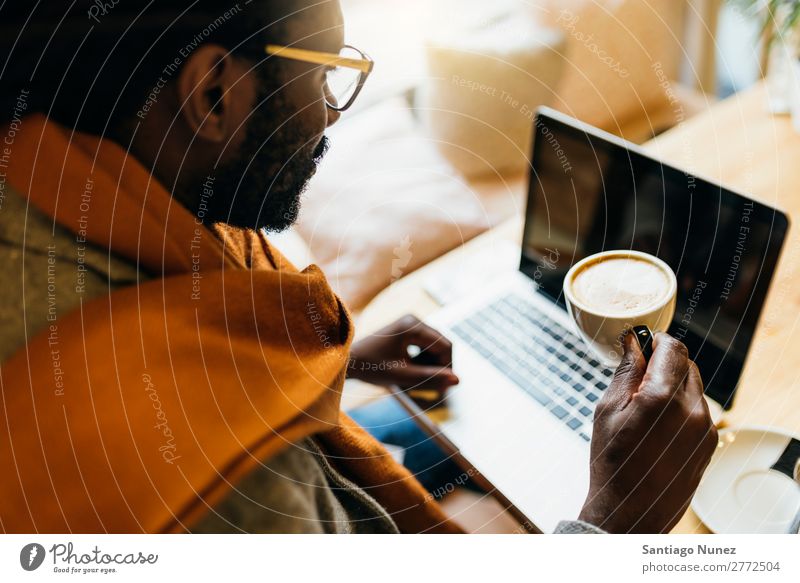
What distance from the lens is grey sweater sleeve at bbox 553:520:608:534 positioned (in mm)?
405

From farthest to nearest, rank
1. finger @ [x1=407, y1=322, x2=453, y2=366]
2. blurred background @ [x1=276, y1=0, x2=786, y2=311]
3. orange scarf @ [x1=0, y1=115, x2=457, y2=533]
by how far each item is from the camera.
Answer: finger @ [x1=407, y1=322, x2=453, y2=366]
blurred background @ [x1=276, y1=0, x2=786, y2=311]
orange scarf @ [x1=0, y1=115, x2=457, y2=533]

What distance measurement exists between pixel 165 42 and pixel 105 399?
21 cm

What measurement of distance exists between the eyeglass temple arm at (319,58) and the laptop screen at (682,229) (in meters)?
0.20

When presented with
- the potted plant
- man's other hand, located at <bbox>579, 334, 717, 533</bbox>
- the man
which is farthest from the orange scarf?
the potted plant

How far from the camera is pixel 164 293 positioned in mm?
363

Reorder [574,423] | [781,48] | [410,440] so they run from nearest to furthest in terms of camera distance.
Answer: [574,423], [410,440], [781,48]

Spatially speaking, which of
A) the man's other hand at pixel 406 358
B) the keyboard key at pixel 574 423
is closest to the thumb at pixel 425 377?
the man's other hand at pixel 406 358

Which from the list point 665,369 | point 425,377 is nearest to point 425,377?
point 425,377

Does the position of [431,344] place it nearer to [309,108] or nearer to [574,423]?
[574,423]

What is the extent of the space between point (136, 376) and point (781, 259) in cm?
59

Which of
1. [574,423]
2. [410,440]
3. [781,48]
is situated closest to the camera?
[574,423]

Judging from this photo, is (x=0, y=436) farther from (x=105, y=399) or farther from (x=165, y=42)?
(x=165, y=42)

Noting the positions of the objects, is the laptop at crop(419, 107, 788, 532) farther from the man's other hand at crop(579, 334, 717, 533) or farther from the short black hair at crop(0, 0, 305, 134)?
the short black hair at crop(0, 0, 305, 134)

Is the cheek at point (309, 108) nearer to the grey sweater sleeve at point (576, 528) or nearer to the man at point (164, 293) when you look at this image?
the man at point (164, 293)
